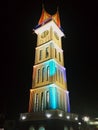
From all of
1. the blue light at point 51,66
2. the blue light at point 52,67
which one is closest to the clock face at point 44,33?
the blue light at point 51,66

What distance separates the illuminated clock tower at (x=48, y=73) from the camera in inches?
1007

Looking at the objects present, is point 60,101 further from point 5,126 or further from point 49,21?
point 49,21

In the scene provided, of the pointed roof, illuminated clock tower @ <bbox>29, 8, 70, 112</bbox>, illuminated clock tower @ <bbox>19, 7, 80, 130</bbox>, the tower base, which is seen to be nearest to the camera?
the tower base

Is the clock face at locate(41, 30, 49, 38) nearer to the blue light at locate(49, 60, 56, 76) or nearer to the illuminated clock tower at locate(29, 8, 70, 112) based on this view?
the illuminated clock tower at locate(29, 8, 70, 112)

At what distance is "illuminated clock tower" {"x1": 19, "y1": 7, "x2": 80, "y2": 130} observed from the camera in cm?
2316

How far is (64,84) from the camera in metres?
29.3

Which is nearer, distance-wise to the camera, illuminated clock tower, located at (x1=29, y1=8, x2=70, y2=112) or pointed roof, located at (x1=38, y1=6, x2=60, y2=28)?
illuminated clock tower, located at (x1=29, y1=8, x2=70, y2=112)

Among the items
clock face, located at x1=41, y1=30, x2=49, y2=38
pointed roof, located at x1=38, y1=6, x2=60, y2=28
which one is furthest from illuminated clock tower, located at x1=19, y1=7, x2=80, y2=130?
pointed roof, located at x1=38, y1=6, x2=60, y2=28

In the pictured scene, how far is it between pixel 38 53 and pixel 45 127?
46.3 ft

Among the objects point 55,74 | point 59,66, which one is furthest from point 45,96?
point 59,66

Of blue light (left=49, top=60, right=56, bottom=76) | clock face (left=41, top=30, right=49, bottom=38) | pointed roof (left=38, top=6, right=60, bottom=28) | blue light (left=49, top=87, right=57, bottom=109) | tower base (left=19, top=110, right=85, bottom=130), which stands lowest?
tower base (left=19, top=110, right=85, bottom=130)

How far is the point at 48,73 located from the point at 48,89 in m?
2.98

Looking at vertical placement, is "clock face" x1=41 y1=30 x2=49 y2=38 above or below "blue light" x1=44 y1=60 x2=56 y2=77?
above

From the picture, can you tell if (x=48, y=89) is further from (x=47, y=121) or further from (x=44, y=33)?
(x=44, y=33)
